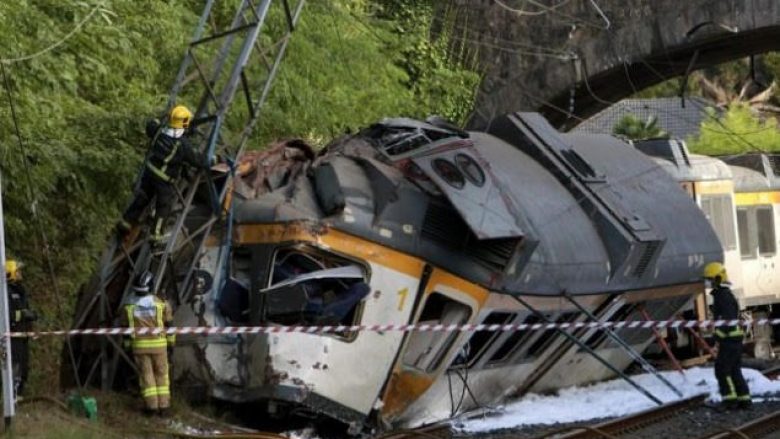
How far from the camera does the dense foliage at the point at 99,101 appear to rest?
13.7 meters

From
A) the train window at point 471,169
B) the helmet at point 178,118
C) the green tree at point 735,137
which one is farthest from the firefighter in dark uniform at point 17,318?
the green tree at point 735,137

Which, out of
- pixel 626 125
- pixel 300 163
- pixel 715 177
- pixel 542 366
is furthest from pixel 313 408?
pixel 626 125

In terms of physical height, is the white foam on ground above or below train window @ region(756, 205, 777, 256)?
below

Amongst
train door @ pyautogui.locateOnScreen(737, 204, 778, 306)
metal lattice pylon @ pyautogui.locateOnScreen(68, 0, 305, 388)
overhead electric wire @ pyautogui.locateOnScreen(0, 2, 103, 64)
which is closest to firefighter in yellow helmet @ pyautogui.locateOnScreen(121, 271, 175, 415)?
metal lattice pylon @ pyautogui.locateOnScreen(68, 0, 305, 388)

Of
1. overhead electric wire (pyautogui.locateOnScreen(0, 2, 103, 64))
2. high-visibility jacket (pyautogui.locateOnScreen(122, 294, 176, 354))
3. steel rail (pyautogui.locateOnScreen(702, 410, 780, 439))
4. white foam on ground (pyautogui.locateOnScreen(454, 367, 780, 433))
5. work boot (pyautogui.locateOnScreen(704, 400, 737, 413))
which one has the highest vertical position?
overhead electric wire (pyautogui.locateOnScreen(0, 2, 103, 64))

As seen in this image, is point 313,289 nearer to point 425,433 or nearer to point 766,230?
point 425,433

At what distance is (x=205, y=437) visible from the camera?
36.3 feet

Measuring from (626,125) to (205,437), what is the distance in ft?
139

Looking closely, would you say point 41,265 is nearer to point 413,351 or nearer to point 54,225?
point 54,225

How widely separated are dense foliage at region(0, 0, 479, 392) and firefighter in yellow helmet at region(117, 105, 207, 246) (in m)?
1.19

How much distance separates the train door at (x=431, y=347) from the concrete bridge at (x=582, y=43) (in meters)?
16.6

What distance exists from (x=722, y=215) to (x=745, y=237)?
58.5 inches

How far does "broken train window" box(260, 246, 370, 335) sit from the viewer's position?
12.2 metres

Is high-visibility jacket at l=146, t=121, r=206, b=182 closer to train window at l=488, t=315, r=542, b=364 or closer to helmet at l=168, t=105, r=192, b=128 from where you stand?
helmet at l=168, t=105, r=192, b=128
